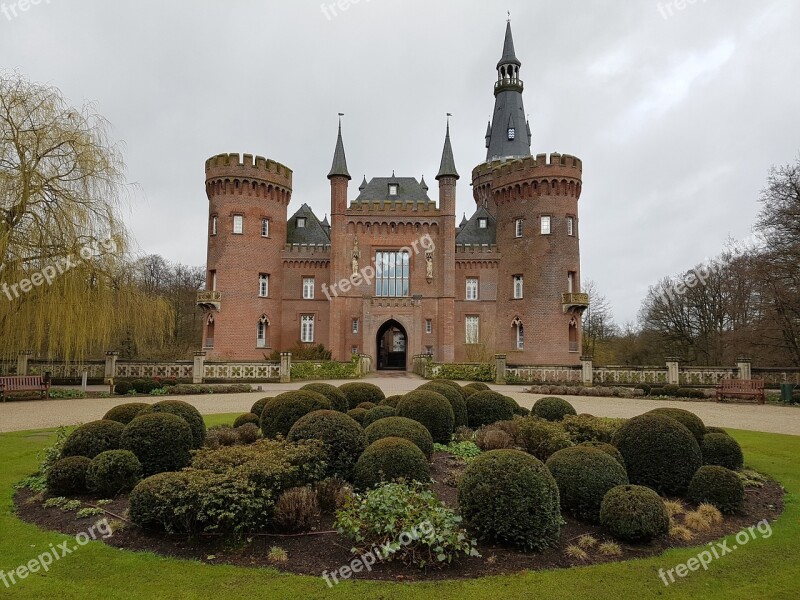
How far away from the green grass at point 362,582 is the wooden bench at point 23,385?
16.1m

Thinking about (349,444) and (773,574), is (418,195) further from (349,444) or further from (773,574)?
(773,574)

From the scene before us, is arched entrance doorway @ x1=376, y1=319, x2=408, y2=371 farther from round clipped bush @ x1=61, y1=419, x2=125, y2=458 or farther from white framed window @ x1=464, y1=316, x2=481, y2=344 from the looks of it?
round clipped bush @ x1=61, y1=419, x2=125, y2=458

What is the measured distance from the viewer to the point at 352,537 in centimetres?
650

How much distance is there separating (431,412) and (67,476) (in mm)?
6191

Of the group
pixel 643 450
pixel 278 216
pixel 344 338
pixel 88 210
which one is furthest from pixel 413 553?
pixel 278 216

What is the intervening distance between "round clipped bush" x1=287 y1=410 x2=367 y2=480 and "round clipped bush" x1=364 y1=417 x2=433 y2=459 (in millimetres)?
333

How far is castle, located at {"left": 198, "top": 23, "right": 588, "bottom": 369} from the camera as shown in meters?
37.1

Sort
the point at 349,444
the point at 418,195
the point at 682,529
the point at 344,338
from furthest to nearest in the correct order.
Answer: the point at 418,195, the point at 344,338, the point at 349,444, the point at 682,529

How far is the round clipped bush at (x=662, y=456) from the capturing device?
28.2 feet

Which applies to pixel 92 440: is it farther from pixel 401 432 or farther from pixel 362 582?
pixel 362 582

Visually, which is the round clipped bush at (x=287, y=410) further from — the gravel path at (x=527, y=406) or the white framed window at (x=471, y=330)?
the white framed window at (x=471, y=330)

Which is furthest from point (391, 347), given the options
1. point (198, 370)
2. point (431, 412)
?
point (431, 412)

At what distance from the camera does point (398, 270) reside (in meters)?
39.3

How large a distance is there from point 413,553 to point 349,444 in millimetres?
2696
